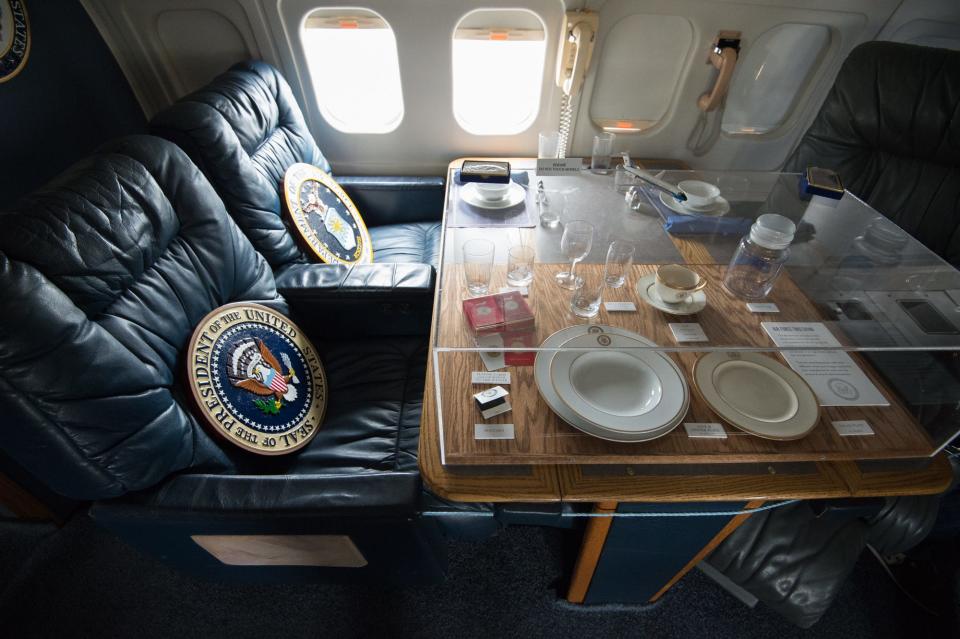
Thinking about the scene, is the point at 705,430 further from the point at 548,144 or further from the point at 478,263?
the point at 548,144

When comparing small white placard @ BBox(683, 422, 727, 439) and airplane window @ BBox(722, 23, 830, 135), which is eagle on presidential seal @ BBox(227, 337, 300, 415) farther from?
airplane window @ BBox(722, 23, 830, 135)

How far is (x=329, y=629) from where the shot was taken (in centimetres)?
145

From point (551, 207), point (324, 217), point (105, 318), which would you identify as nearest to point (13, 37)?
point (324, 217)

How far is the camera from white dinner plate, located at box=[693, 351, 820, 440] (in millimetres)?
874

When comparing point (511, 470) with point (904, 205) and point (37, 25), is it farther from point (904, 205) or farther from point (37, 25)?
point (37, 25)

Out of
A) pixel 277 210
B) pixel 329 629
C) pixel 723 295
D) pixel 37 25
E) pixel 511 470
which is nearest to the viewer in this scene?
pixel 511 470

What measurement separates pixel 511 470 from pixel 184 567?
1080 mm

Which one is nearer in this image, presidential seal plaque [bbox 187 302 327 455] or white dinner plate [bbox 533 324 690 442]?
white dinner plate [bbox 533 324 690 442]

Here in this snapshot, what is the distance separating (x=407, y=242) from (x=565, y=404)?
5.02 ft

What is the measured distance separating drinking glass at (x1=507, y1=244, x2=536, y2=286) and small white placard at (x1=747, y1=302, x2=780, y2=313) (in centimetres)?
59

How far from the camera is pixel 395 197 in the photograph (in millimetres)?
2270

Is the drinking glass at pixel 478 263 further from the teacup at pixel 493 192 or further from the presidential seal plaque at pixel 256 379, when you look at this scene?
the presidential seal plaque at pixel 256 379

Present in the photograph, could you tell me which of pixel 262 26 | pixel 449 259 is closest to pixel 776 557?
pixel 449 259

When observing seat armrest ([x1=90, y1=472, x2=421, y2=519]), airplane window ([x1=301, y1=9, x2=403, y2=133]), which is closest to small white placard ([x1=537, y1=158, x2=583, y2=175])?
airplane window ([x1=301, y1=9, x2=403, y2=133])
